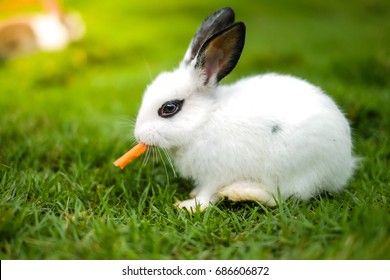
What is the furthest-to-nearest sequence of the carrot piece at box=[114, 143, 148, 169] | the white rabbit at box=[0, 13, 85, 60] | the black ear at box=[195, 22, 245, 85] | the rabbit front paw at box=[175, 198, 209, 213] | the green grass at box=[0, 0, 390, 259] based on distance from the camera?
the white rabbit at box=[0, 13, 85, 60] → the carrot piece at box=[114, 143, 148, 169] → the rabbit front paw at box=[175, 198, 209, 213] → the black ear at box=[195, 22, 245, 85] → the green grass at box=[0, 0, 390, 259]

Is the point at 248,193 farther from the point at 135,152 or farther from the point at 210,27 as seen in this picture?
the point at 210,27

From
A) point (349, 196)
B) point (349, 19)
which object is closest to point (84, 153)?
point (349, 196)

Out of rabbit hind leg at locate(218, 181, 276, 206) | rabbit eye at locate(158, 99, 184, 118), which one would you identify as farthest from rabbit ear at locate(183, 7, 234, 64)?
rabbit hind leg at locate(218, 181, 276, 206)

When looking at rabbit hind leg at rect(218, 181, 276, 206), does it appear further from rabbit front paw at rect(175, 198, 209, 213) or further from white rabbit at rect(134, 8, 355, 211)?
rabbit front paw at rect(175, 198, 209, 213)

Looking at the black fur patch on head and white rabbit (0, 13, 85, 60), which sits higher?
white rabbit (0, 13, 85, 60)

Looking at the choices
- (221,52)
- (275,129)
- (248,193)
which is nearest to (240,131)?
(275,129)
